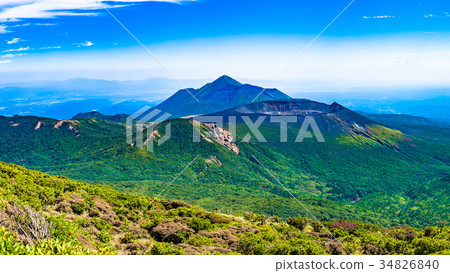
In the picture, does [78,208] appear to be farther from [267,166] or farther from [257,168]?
[267,166]

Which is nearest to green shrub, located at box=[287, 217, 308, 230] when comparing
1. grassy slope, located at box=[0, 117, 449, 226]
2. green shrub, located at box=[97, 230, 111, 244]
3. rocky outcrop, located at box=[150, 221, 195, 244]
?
rocky outcrop, located at box=[150, 221, 195, 244]

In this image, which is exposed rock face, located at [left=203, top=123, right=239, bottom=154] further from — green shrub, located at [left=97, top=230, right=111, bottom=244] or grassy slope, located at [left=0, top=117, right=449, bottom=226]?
green shrub, located at [left=97, top=230, right=111, bottom=244]

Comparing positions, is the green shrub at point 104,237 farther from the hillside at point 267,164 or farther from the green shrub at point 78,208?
the hillside at point 267,164

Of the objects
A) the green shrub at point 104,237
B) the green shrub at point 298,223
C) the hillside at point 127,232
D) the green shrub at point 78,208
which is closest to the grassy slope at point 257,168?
the green shrub at point 298,223

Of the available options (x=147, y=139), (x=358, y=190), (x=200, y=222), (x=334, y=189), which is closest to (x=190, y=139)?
(x=147, y=139)

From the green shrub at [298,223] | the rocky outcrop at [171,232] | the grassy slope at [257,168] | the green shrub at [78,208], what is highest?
the green shrub at [78,208]

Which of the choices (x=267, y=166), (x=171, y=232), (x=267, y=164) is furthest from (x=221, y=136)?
(x=171, y=232)
